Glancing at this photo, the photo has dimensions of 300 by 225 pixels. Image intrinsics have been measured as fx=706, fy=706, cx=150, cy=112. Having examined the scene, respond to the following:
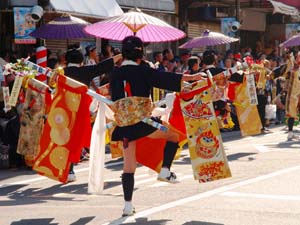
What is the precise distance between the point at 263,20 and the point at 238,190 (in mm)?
24101

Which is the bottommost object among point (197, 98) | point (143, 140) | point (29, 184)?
point (29, 184)

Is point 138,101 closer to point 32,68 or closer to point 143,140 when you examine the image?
point 143,140

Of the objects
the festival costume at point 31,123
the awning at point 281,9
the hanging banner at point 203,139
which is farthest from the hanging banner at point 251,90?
the awning at point 281,9

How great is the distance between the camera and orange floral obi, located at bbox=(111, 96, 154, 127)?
7.21 m

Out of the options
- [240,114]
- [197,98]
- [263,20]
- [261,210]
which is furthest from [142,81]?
[263,20]

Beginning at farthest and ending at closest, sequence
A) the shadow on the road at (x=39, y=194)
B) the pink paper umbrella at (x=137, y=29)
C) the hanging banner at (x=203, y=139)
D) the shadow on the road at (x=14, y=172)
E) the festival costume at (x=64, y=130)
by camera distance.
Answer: the shadow on the road at (x=14, y=172) → the pink paper umbrella at (x=137, y=29) → the shadow on the road at (x=39, y=194) → the festival costume at (x=64, y=130) → the hanging banner at (x=203, y=139)

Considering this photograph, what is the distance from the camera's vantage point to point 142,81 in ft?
23.6

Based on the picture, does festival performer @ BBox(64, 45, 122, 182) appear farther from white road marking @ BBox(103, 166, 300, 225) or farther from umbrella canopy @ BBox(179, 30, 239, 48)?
umbrella canopy @ BBox(179, 30, 239, 48)

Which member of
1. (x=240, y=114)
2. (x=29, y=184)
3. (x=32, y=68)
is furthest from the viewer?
(x=240, y=114)

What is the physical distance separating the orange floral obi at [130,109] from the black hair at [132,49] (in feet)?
1.37

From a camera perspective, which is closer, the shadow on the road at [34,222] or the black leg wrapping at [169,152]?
the shadow on the road at [34,222]

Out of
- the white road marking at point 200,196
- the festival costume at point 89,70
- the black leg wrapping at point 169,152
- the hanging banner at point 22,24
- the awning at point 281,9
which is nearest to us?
the white road marking at point 200,196

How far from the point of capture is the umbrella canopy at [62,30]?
13.5 m

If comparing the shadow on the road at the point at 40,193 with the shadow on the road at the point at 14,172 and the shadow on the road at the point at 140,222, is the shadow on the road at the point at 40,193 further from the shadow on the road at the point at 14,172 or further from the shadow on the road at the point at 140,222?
the shadow on the road at the point at 140,222
